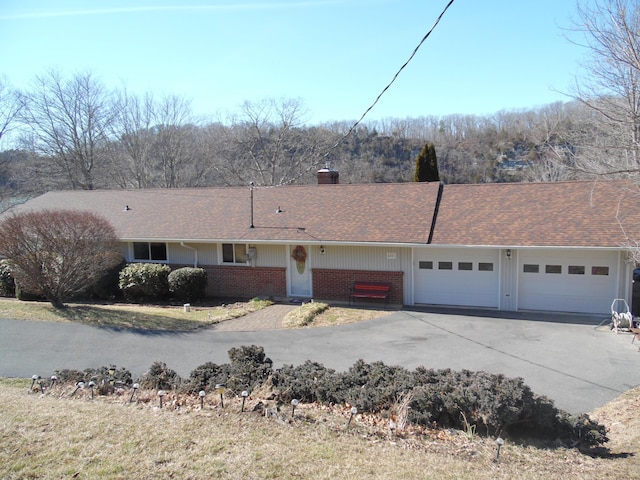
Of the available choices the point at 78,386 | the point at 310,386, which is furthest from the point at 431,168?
the point at 78,386

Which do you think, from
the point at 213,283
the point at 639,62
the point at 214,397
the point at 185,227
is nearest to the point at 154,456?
the point at 214,397

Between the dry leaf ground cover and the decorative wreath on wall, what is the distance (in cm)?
1030

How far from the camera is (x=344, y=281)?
16359mm

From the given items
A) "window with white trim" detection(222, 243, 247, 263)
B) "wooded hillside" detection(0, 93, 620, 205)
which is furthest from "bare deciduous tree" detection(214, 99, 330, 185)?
"window with white trim" detection(222, 243, 247, 263)

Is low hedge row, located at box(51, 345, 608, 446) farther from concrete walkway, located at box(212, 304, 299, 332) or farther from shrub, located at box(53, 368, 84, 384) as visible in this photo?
concrete walkway, located at box(212, 304, 299, 332)

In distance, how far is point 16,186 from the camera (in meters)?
40.1

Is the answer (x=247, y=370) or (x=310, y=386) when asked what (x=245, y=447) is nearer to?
(x=310, y=386)

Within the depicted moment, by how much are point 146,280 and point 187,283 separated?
1.60 meters

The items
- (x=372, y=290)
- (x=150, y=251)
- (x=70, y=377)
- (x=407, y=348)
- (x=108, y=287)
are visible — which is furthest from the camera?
(x=150, y=251)

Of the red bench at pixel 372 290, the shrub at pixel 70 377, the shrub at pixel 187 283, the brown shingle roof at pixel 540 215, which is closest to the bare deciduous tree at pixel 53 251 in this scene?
the shrub at pixel 187 283

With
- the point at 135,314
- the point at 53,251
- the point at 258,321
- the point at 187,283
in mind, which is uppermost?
the point at 53,251

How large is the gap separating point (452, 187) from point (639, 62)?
34.7ft

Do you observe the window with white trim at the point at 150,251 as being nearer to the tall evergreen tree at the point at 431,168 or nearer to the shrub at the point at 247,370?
the shrub at the point at 247,370

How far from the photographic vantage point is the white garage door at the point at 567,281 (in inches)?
544
